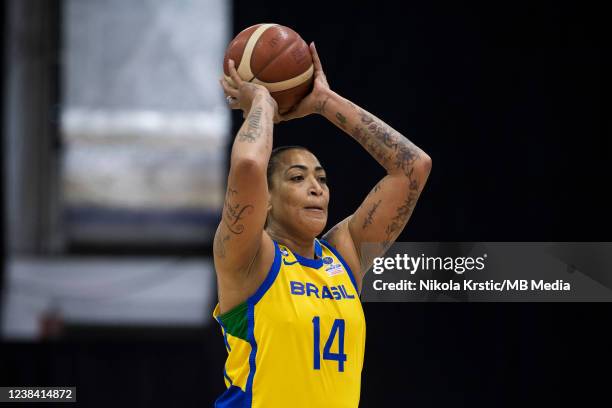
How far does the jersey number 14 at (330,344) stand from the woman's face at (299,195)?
347 millimetres

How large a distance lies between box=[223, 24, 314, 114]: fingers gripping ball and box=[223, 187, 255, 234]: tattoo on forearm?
53 cm

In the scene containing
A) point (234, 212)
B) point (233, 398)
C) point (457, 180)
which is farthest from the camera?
point (457, 180)

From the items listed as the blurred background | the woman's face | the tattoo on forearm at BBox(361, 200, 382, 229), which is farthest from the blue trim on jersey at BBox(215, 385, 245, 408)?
the blurred background

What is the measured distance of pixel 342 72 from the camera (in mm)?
4875

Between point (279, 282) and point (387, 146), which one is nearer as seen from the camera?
point (279, 282)

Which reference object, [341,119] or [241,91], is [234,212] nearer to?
[241,91]

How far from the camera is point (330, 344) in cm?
255

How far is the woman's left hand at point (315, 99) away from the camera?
9.55ft

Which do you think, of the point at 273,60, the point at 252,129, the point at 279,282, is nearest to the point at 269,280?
the point at 279,282

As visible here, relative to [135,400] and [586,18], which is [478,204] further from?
[135,400]

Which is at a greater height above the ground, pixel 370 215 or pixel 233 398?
pixel 370 215

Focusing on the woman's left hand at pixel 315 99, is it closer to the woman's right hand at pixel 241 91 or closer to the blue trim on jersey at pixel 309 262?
the woman's right hand at pixel 241 91

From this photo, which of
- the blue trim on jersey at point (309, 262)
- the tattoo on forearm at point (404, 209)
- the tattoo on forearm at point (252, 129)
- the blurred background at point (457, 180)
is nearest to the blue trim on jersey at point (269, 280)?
the blue trim on jersey at point (309, 262)

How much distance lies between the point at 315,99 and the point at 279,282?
760mm
